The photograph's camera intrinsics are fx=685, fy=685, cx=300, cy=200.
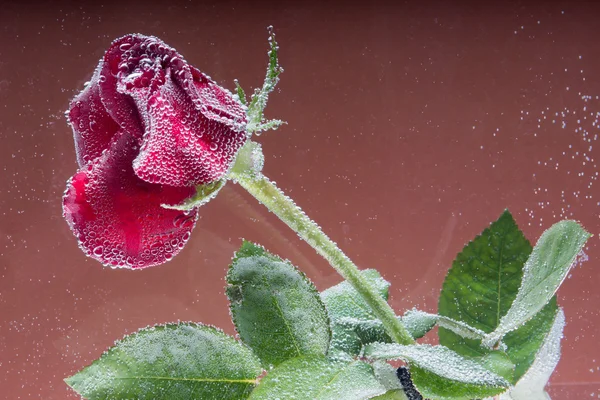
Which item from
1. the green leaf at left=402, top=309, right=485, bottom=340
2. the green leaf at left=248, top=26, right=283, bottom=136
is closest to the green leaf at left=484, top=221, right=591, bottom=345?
the green leaf at left=402, top=309, right=485, bottom=340

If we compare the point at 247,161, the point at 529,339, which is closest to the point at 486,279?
the point at 529,339

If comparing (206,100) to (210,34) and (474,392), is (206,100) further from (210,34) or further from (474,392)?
(210,34)

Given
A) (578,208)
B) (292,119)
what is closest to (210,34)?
(292,119)

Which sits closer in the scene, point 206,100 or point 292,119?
point 206,100

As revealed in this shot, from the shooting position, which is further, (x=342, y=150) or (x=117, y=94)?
(x=342, y=150)

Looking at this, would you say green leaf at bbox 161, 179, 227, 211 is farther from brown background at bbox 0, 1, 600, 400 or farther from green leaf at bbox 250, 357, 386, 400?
brown background at bbox 0, 1, 600, 400

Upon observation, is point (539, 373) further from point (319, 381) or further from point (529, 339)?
point (319, 381)

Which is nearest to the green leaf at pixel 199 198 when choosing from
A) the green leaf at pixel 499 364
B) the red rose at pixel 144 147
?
the red rose at pixel 144 147
